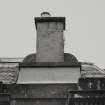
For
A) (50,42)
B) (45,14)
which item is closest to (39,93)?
(50,42)

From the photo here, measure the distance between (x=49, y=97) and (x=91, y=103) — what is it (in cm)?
193

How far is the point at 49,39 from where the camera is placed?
19.8 meters

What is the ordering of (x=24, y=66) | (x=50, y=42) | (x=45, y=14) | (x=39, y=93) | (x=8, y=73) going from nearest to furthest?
(x=39, y=93) < (x=24, y=66) < (x=8, y=73) < (x=50, y=42) < (x=45, y=14)

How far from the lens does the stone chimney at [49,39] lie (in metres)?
19.3

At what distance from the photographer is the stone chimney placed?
762 inches

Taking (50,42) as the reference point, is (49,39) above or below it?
above

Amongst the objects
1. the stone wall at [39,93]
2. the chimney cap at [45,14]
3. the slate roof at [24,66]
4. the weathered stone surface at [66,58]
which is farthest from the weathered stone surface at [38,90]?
the chimney cap at [45,14]

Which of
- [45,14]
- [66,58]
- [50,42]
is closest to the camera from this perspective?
[66,58]

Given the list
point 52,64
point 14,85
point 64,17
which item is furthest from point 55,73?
point 64,17

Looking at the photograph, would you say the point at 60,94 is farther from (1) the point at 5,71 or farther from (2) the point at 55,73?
(1) the point at 5,71

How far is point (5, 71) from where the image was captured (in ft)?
63.1

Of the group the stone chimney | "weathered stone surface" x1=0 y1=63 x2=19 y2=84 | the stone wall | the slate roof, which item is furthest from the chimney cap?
the stone wall

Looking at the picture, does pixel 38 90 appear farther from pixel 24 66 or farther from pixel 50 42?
pixel 50 42

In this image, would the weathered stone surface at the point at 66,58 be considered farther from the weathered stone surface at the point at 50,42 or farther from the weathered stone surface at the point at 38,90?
the weathered stone surface at the point at 38,90
